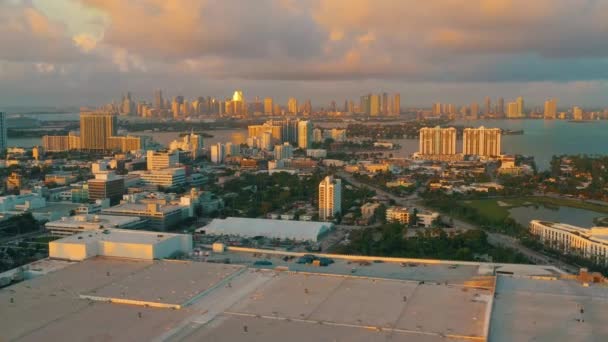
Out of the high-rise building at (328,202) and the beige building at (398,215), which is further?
the high-rise building at (328,202)

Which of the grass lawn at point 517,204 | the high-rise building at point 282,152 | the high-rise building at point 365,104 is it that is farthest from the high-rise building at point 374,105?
the grass lawn at point 517,204

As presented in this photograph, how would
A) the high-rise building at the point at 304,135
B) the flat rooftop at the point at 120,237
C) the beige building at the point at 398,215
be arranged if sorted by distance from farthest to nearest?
the high-rise building at the point at 304,135
the beige building at the point at 398,215
the flat rooftop at the point at 120,237

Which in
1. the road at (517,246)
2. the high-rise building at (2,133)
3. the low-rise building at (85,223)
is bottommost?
the road at (517,246)

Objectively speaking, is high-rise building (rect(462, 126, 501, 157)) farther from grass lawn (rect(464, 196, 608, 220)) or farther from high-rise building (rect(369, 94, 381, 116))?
high-rise building (rect(369, 94, 381, 116))

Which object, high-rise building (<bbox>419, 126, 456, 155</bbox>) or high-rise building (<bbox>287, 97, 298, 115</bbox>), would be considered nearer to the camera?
high-rise building (<bbox>419, 126, 456, 155</bbox>)

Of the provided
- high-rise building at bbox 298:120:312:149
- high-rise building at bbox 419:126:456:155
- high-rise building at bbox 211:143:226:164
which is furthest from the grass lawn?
high-rise building at bbox 298:120:312:149

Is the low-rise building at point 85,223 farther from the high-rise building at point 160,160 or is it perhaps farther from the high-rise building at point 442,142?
the high-rise building at point 442,142

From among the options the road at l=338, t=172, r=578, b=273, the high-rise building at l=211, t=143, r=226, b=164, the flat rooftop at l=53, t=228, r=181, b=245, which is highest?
the flat rooftop at l=53, t=228, r=181, b=245
